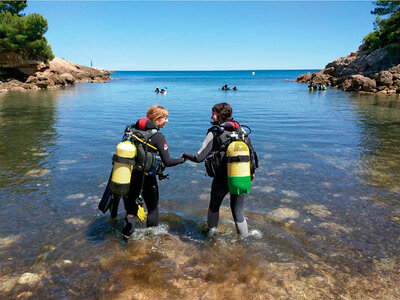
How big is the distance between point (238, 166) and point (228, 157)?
0.21 metres

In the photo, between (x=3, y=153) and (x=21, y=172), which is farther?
(x=3, y=153)

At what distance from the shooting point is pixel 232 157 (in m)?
4.61

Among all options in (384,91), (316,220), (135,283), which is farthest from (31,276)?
(384,91)

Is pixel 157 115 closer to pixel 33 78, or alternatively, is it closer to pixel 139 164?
pixel 139 164

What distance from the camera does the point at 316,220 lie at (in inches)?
250

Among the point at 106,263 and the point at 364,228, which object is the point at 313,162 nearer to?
the point at 364,228

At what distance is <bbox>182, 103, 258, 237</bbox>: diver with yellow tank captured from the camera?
463 centimetres

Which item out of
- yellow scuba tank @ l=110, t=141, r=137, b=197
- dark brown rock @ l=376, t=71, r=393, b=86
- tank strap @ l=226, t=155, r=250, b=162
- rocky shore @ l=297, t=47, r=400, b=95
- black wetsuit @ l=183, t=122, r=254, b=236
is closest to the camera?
yellow scuba tank @ l=110, t=141, r=137, b=197

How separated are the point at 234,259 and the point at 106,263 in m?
2.07

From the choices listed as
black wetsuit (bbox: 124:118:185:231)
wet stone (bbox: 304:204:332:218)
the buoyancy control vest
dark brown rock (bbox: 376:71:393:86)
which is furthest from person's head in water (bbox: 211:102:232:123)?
dark brown rock (bbox: 376:71:393:86)

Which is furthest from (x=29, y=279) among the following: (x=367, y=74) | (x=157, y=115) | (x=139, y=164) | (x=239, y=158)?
(x=367, y=74)

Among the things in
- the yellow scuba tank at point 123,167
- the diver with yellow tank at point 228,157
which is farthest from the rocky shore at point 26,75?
the diver with yellow tank at point 228,157

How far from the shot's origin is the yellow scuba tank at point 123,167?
447 centimetres

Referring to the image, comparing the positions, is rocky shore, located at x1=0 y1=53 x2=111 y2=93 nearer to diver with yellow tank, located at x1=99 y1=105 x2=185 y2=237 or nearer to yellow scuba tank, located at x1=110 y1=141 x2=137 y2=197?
diver with yellow tank, located at x1=99 y1=105 x2=185 y2=237
